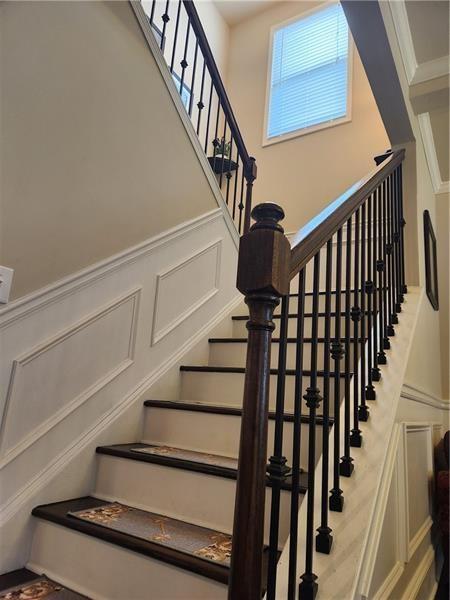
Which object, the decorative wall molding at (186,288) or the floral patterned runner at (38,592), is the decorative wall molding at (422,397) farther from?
the floral patterned runner at (38,592)

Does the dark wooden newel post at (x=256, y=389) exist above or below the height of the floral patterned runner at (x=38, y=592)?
above

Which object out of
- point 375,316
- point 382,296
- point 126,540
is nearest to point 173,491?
point 126,540

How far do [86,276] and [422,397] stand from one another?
1799mm

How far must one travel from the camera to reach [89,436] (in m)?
1.71

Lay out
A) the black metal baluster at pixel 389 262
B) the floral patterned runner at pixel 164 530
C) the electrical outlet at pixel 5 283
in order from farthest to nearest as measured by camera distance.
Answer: the black metal baluster at pixel 389 262
the electrical outlet at pixel 5 283
the floral patterned runner at pixel 164 530

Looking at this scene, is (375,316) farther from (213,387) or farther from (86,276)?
(86,276)

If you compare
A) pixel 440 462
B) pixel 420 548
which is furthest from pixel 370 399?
pixel 440 462

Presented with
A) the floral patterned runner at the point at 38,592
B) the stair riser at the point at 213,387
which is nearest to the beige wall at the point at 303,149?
the stair riser at the point at 213,387

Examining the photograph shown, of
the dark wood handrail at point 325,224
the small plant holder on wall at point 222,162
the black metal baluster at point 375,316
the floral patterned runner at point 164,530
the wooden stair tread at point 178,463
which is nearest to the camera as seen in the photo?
the dark wood handrail at point 325,224

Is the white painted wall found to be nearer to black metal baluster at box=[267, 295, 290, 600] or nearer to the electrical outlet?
the electrical outlet

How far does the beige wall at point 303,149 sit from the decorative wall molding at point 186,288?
1617 millimetres

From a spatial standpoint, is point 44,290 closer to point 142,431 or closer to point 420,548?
point 142,431

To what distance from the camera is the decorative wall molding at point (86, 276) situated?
59.2 inches

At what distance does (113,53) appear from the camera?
1.93 metres
